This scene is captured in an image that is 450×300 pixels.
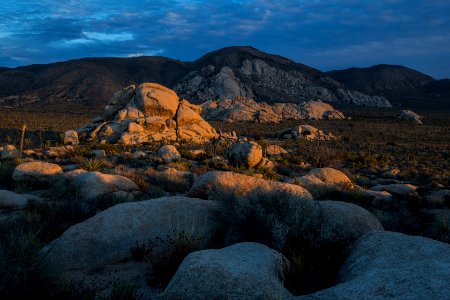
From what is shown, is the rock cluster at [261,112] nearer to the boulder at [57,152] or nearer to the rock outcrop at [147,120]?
the rock outcrop at [147,120]

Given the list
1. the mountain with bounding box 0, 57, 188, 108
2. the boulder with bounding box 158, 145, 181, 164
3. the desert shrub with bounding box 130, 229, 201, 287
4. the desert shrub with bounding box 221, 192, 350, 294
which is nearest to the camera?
the desert shrub with bounding box 221, 192, 350, 294

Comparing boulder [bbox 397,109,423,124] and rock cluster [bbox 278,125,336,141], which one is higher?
boulder [bbox 397,109,423,124]

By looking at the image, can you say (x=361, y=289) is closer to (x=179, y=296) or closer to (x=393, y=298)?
(x=393, y=298)

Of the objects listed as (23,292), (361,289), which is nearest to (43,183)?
(23,292)

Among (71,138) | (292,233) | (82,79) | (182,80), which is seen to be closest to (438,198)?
(292,233)

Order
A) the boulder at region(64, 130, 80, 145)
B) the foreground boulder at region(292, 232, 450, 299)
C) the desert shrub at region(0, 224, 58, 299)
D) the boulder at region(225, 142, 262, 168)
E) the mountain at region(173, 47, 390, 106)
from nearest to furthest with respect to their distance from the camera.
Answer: the foreground boulder at region(292, 232, 450, 299), the desert shrub at region(0, 224, 58, 299), the boulder at region(225, 142, 262, 168), the boulder at region(64, 130, 80, 145), the mountain at region(173, 47, 390, 106)

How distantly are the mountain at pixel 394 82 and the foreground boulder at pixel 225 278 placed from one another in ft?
445

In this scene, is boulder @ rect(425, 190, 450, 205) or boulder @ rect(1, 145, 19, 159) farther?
boulder @ rect(1, 145, 19, 159)

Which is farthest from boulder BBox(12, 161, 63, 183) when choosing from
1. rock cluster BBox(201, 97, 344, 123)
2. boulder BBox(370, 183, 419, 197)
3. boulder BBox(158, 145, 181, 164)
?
rock cluster BBox(201, 97, 344, 123)

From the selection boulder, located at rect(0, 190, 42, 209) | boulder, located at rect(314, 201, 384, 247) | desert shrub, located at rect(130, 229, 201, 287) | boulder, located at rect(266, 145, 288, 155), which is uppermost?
boulder, located at rect(314, 201, 384, 247)

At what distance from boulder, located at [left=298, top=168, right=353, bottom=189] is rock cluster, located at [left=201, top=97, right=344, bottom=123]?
143 feet

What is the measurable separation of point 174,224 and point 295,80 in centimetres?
12340

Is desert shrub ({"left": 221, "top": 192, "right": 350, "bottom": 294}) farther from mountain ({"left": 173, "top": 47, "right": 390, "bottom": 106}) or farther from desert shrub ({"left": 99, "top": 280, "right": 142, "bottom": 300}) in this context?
mountain ({"left": 173, "top": 47, "right": 390, "bottom": 106})

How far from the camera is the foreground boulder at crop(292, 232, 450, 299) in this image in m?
3.57
